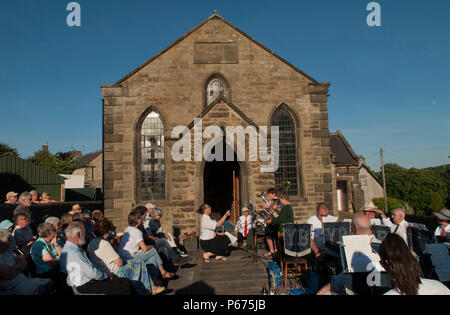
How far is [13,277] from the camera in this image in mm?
4383

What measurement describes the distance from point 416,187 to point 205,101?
53.5m

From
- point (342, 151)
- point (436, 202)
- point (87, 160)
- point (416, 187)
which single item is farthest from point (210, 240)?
point (416, 187)

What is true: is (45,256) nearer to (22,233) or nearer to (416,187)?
(22,233)

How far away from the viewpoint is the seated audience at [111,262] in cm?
556

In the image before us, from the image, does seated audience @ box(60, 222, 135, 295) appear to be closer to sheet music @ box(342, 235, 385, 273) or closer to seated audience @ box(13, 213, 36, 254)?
seated audience @ box(13, 213, 36, 254)

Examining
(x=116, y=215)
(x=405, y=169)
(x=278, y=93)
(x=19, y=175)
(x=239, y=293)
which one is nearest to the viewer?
(x=239, y=293)

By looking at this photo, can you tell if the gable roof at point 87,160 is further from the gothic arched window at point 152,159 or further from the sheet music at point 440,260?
the sheet music at point 440,260

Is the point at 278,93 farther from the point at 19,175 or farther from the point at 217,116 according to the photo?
the point at 19,175

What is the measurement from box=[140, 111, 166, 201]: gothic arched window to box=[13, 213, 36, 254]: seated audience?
6.94 m

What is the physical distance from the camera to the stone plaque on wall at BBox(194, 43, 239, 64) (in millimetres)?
13797
